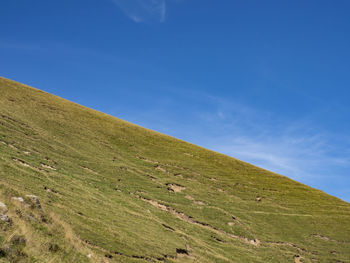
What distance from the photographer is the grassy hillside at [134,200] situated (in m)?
16.1

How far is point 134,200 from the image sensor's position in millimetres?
33438

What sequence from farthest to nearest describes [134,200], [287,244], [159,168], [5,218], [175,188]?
[159,168]
[175,188]
[287,244]
[134,200]
[5,218]

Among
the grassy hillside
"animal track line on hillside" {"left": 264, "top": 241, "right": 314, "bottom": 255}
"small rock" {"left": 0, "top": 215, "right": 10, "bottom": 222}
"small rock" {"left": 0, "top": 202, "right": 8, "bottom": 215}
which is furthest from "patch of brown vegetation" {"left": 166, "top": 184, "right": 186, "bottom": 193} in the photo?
"small rock" {"left": 0, "top": 215, "right": 10, "bottom": 222}

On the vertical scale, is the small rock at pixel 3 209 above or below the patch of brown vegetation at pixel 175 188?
below

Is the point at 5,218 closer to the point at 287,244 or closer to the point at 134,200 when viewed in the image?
the point at 134,200

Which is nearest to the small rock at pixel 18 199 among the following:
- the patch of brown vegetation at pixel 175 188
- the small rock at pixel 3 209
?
the small rock at pixel 3 209

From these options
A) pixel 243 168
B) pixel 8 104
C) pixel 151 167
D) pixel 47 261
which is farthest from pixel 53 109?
pixel 47 261

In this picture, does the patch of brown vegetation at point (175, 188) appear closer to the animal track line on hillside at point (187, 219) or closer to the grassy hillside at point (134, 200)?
the grassy hillside at point (134, 200)

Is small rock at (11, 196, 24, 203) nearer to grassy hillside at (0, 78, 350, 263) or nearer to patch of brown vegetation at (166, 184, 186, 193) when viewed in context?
grassy hillside at (0, 78, 350, 263)

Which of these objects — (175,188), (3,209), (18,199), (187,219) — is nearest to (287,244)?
(187,219)

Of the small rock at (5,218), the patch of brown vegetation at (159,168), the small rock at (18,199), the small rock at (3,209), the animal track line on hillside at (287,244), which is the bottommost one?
the small rock at (5,218)

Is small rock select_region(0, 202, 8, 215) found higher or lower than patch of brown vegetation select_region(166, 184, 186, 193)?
lower

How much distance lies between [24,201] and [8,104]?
126 feet

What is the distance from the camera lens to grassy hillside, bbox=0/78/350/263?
52.8ft
